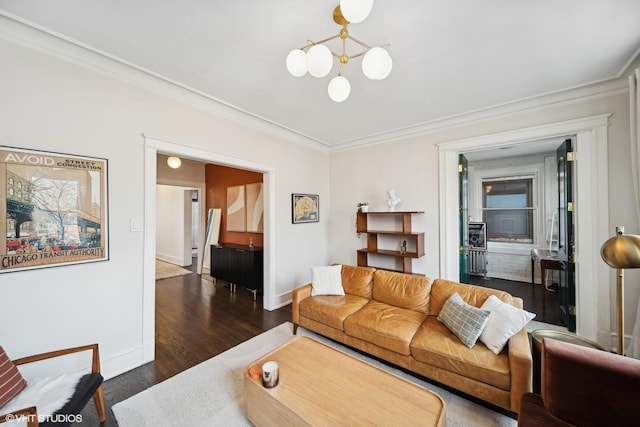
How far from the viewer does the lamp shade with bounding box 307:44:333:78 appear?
1416mm

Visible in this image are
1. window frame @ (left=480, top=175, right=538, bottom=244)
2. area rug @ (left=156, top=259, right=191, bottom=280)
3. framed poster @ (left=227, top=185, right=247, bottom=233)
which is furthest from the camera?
area rug @ (left=156, top=259, right=191, bottom=280)

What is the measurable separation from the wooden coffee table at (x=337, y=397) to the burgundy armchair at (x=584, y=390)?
1.74 feet

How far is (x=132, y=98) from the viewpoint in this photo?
2336mm

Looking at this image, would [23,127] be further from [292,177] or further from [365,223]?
[365,223]

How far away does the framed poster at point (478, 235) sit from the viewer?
17.0 ft

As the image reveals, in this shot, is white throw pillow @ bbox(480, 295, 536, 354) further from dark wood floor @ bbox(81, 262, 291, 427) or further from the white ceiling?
dark wood floor @ bbox(81, 262, 291, 427)

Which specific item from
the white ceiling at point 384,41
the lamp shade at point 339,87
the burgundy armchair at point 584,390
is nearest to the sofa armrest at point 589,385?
the burgundy armchair at point 584,390

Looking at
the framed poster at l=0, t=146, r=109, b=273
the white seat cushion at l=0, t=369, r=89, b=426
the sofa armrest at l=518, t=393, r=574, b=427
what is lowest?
the sofa armrest at l=518, t=393, r=574, b=427

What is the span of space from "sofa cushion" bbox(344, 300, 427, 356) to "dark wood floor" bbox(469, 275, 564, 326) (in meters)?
2.20

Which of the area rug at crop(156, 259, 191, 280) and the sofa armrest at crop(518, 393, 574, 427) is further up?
the sofa armrest at crop(518, 393, 574, 427)

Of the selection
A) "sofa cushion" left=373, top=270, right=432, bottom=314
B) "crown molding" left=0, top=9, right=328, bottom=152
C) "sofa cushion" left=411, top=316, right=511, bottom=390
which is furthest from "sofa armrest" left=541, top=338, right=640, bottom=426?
"crown molding" left=0, top=9, right=328, bottom=152

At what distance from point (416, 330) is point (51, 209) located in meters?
3.19

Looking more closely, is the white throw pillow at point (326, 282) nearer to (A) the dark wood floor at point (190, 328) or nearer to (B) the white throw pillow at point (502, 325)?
(A) the dark wood floor at point (190, 328)

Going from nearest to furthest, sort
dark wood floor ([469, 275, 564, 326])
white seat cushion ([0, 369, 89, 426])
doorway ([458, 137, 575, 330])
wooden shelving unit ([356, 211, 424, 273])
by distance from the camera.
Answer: white seat cushion ([0, 369, 89, 426]) → dark wood floor ([469, 275, 564, 326]) → wooden shelving unit ([356, 211, 424, 273]) → doorway ([458, 137, 575, 330])
